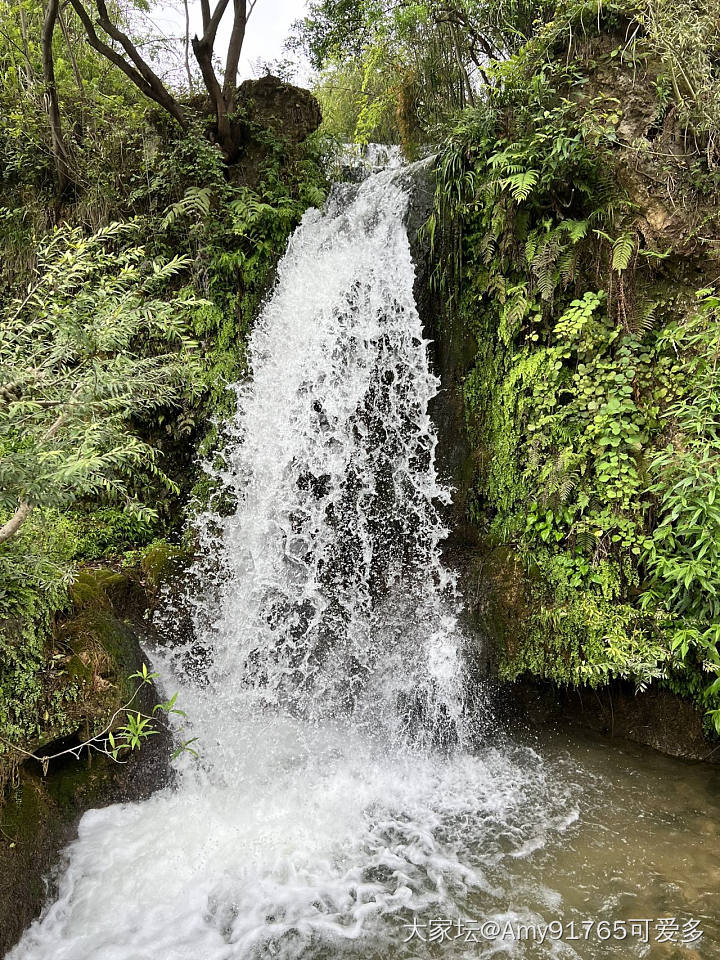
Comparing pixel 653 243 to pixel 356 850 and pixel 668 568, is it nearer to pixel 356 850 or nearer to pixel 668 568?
pixel 668 568

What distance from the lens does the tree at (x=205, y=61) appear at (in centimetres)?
675

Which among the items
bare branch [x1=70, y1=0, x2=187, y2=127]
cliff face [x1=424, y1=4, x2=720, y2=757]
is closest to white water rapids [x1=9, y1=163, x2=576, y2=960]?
cliff face [x1=424, y1=4, x2=720, y2=757]

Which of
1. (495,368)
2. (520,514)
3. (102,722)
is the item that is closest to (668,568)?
(520,514)

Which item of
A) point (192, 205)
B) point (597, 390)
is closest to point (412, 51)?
point (192, 205)

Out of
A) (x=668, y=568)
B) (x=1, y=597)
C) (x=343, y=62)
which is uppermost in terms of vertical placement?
(x=343, y=62)

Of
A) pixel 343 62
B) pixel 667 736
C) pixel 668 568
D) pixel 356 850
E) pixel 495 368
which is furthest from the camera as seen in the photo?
pixel 343 62

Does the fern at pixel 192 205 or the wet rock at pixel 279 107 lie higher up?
the wet rock at pixel 279 107

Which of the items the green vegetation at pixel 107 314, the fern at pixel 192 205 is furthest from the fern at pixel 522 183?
the fern at pixel 192 205

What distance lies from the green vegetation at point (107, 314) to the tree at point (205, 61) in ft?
0.10

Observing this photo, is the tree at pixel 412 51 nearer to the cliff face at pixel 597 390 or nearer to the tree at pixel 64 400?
the cliff face at pixel 597 390

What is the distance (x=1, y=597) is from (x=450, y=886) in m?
3.22

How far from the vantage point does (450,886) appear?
3455 millimetres

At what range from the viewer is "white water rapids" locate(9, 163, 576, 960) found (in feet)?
11.0

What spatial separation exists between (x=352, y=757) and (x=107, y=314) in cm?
366
